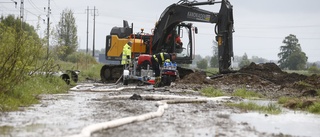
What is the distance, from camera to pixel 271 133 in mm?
9359

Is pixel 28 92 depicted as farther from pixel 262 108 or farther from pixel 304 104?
pixel 304 104

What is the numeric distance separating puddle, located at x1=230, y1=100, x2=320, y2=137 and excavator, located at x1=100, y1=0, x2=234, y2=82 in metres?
12.3

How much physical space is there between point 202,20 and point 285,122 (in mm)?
16694

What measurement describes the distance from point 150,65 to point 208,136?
1536 cm

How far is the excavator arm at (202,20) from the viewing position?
25.5 m

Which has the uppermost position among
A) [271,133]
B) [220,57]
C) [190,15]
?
[190,15]

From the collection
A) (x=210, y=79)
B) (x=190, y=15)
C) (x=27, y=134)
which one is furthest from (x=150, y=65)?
(x=27, y=134)

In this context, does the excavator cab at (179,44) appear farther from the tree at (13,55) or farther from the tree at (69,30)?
the tree at (69,30)

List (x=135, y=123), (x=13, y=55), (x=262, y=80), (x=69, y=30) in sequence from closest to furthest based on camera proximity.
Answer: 1. (x=135, y=123)
2. (x=13, y=55)
3. (x=262, y=80)
4. (x=69, y=30)

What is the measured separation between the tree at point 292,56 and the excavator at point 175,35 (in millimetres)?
55041

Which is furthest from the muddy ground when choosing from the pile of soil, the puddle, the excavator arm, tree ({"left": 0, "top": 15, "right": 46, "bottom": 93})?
the excavator arm

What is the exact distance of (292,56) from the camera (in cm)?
8769

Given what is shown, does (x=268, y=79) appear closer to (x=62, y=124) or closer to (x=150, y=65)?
(x=150, y=65)

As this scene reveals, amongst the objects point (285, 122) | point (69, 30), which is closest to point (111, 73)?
point (285, 122)
